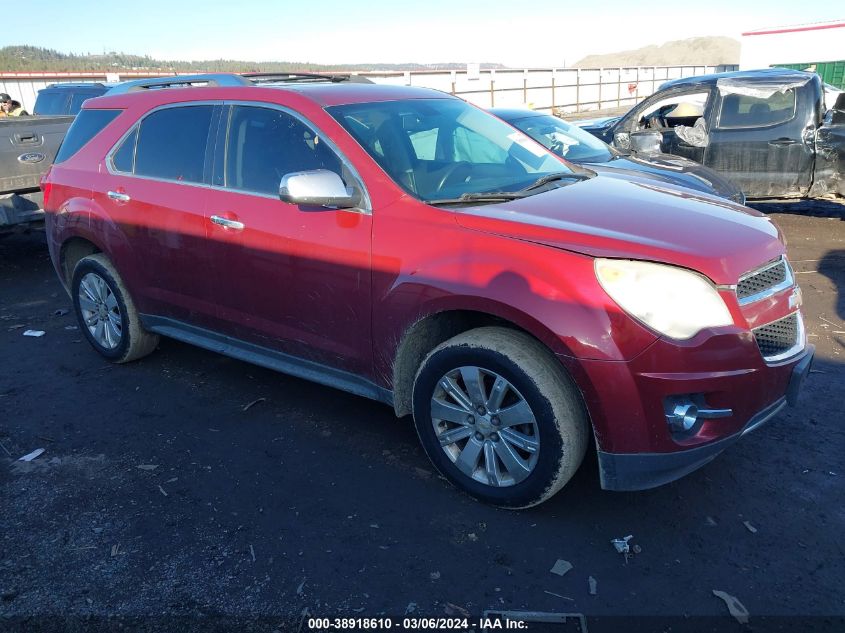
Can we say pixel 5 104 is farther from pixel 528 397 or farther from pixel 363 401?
pixel 528 397

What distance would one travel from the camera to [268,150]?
12.7 feet

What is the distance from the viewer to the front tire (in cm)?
290

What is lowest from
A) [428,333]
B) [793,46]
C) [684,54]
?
[428,333]

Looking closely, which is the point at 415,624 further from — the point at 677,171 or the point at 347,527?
the point at 677,171

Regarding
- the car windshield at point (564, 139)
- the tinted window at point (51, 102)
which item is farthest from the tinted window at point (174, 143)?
the tinted window at point (51, 102)

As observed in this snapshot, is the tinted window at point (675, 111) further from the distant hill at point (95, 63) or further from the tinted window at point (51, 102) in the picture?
the distant hill at point (95, 63)

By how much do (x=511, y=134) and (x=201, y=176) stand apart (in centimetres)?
191

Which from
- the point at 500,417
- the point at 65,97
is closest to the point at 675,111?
the point at 500,417

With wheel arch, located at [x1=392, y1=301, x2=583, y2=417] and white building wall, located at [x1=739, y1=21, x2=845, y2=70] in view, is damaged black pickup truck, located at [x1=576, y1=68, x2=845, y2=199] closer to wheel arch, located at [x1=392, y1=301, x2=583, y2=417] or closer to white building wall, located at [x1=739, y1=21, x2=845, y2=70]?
wheel arch, located at [x1=392, y1=301, x2=583, y2=417]

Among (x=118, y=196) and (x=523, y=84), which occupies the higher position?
(x=523, y=84)

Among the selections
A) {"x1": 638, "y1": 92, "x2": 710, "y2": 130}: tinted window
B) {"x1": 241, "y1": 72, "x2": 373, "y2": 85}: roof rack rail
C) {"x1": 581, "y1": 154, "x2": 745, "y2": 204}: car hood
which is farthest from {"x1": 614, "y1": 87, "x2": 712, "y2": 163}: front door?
{"x1": 241, "y1": 72, "x2": 373, "y2": 85}: roof rack rail

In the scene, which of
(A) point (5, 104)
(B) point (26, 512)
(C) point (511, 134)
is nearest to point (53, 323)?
(B) point (26, 512)

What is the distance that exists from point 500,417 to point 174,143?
2771mm

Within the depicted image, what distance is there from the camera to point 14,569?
2.98 metres
